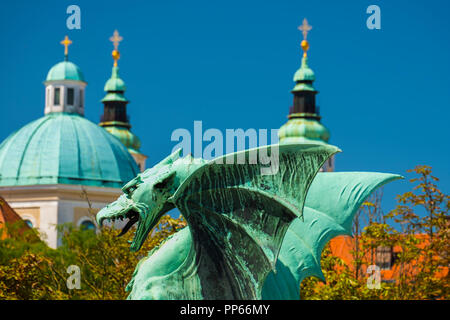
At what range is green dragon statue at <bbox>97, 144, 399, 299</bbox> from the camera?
13.3 m

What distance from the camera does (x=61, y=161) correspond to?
76.6m

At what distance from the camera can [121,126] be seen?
100 meters

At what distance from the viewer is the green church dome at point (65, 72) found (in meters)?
86.6

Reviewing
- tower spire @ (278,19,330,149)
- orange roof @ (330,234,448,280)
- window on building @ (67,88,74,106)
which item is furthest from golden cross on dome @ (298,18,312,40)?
orange roof @ (330,234,448,280)

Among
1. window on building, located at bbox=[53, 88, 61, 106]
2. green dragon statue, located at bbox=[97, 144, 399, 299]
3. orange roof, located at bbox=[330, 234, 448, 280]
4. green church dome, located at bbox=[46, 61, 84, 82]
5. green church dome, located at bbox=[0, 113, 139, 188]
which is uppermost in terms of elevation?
green church dome, located at bbox=[46, 61, 84, 82]

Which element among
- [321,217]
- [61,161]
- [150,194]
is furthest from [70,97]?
[150,194]

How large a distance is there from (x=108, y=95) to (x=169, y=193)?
88571mm

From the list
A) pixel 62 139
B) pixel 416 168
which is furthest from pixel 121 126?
pixel 416 168

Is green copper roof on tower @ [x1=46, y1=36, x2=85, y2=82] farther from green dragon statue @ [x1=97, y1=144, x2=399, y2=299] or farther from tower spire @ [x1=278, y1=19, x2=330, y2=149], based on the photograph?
green dragon statue @ [x1=97, y1=144, x2=399, y2=299]

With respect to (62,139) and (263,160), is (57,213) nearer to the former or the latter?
(62,139)

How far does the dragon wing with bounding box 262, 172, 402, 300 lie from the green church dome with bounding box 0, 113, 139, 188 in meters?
61.4

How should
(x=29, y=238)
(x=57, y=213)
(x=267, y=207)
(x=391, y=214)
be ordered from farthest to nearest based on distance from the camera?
(x=57, y=213) → (x=29, y=238) → (x=391, y=214) → (x=267, y=207)

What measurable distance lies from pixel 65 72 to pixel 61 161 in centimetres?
1171
